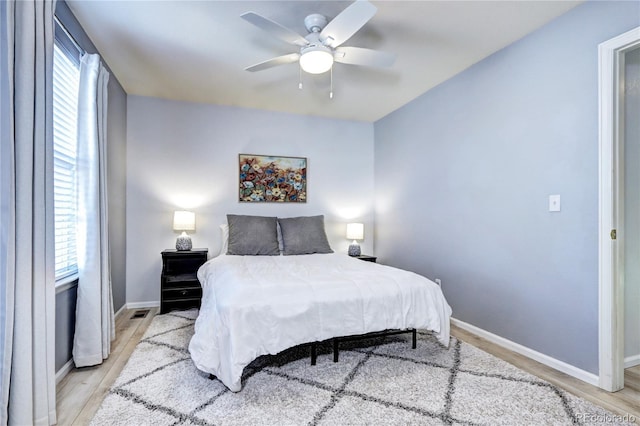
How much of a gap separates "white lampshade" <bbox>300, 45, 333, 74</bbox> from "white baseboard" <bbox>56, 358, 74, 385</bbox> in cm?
259

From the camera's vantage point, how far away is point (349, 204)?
4598 mm

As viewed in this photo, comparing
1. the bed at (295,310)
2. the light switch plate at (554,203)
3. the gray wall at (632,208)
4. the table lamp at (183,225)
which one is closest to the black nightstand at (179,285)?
the table lamp at (183,225)

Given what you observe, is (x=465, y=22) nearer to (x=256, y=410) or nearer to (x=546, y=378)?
(x=546, y=378)

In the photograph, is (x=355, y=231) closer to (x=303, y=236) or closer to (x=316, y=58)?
(x=303, y=236)

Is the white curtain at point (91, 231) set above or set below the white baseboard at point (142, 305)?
above

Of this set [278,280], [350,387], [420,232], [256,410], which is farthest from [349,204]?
[256,410]

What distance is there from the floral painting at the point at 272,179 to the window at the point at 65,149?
1.98 metres

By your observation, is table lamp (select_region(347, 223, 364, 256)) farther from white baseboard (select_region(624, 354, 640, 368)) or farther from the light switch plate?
Result: white baseboard (select_region(624, 354, 640, 368))

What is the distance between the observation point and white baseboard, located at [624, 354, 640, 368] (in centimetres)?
219

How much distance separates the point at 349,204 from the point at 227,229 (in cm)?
176

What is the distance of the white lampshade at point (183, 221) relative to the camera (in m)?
3.64

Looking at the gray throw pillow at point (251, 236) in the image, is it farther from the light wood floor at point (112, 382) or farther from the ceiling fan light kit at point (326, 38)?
the ceiling fan light kit at point (326, 38)

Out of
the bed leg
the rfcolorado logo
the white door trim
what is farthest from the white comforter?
the white door trim

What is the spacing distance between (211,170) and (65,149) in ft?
6.03
